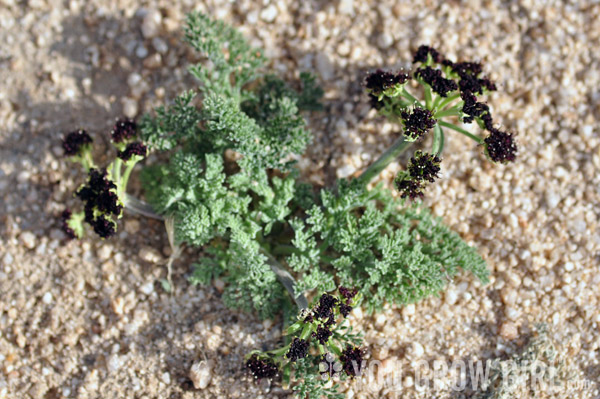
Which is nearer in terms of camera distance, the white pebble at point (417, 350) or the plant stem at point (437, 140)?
the plant stem at point (437, 140)

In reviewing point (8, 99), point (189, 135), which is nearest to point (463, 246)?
point (189, 135)

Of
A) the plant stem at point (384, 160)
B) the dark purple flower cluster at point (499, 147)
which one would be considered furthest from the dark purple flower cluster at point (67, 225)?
the dark purple flower cluster at point (499, 147)

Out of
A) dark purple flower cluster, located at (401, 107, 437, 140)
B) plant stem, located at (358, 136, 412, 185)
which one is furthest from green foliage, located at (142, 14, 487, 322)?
dark purple flower cluster, located at (401, 107, 437, 140)

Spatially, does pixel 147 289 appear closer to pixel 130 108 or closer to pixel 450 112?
pixel 130 108

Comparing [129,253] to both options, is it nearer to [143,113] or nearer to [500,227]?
[143,113]

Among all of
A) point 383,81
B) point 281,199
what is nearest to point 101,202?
point 281,199

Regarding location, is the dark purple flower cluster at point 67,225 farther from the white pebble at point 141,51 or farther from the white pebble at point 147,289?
the white pebble at point 141,51
